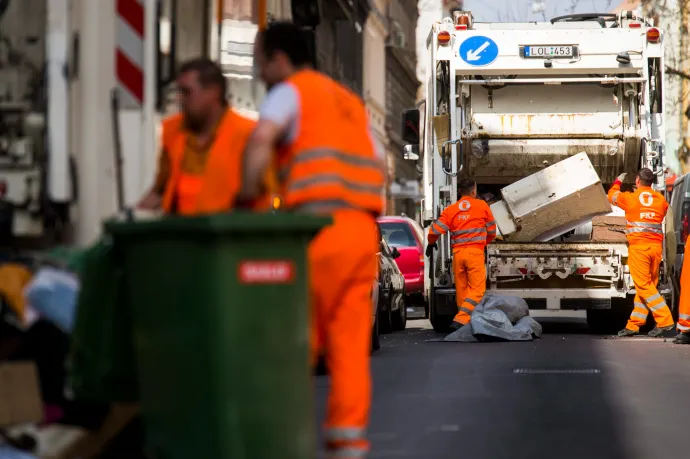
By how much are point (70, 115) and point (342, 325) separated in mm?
1542

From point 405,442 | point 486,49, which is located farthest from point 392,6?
point 405,442

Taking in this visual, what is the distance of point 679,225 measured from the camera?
17516 millimetres

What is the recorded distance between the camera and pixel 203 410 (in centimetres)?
461

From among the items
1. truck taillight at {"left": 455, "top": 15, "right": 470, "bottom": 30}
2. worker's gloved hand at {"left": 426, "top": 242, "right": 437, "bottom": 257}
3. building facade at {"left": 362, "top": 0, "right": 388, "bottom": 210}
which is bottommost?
worker's gloved hand at {"left": 426, "top": 242, "right": 437, "bottom": 257}

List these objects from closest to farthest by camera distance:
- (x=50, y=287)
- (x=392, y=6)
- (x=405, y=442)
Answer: (x=50, y=287)
(x=405, y=442)
(x=392, y=6)

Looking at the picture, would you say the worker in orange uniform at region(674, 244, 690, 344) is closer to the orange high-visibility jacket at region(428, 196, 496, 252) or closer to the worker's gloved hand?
the orange high-visibility jacket at region(428, 196, 496, 252)

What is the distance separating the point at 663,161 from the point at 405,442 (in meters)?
9.00

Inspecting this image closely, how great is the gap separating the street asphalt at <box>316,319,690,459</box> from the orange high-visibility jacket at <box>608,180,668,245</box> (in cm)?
151

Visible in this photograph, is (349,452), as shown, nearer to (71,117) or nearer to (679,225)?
(71,117)

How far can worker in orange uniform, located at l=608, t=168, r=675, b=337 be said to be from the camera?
48.1 ft

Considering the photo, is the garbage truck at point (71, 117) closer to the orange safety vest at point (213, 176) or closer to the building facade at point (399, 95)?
the orange safety vest at point (213, 176)

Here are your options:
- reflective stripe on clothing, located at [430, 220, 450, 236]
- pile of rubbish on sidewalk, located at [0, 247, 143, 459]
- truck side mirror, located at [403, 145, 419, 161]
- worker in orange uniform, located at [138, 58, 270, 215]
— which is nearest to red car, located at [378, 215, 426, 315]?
truck side mirror, located at [403, 145, 419, 161]

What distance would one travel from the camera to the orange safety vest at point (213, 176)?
18.9 ft

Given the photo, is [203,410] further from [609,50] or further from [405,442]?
[609,50]
